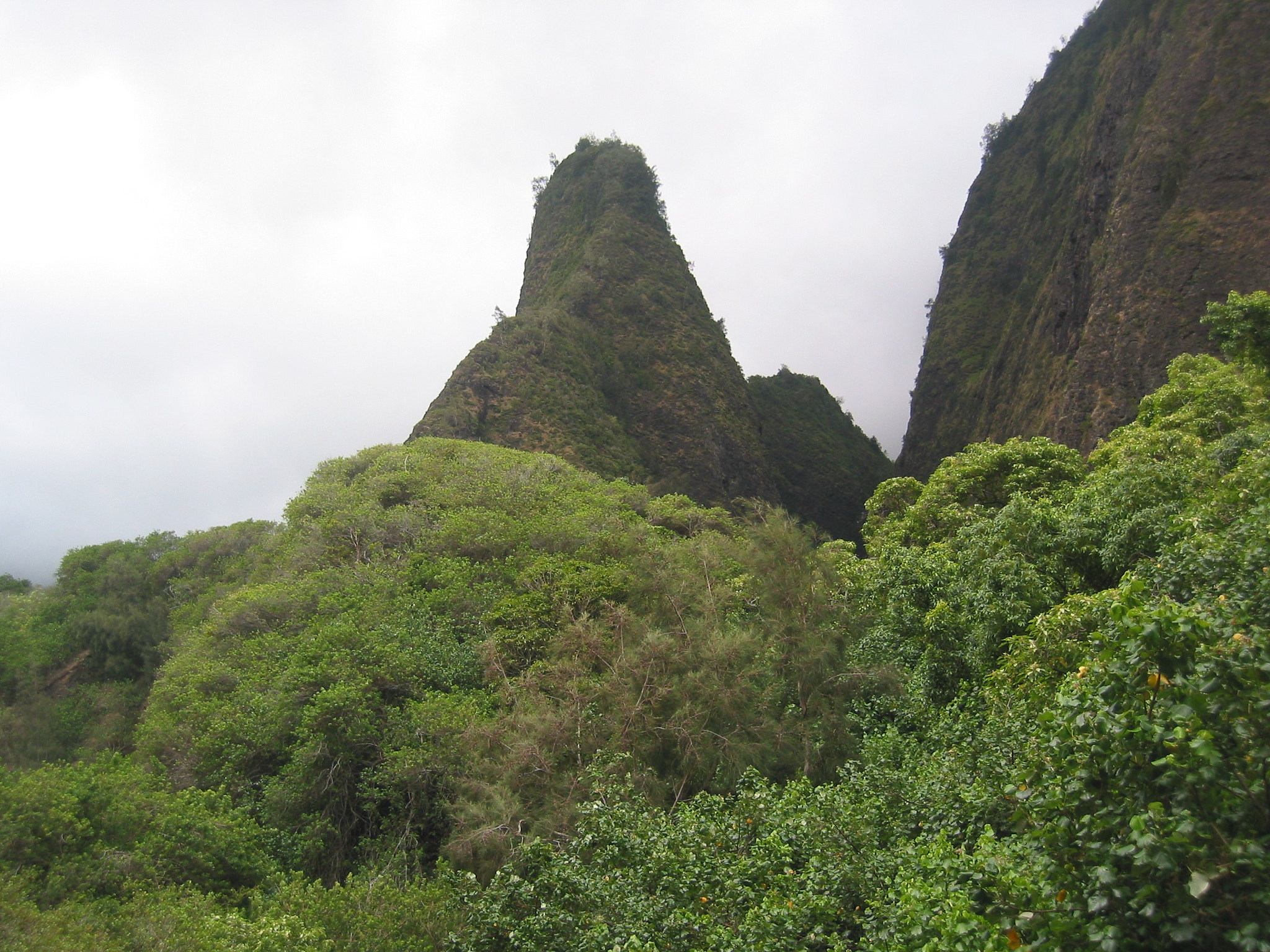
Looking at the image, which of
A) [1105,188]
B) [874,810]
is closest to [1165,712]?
[874,810]

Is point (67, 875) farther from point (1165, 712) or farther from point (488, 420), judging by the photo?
point (488, 420)

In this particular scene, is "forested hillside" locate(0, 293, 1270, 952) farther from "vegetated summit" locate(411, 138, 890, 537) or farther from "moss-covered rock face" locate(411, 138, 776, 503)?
"vegetated summit" locate(411, 138, 890, 537)

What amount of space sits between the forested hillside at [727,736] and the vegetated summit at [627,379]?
934 inches

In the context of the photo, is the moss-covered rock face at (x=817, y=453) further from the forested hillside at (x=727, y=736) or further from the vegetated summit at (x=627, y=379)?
the forested hillside at (x=727, y=736)

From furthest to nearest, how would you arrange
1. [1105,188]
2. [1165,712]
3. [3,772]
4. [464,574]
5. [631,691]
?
1. [1105,188]
2. [464,574]
3. [631,691]
4. [3,772]
5. [1165,712]

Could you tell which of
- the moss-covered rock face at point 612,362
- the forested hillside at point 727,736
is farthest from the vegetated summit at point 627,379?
the forested hillside at point 727,736

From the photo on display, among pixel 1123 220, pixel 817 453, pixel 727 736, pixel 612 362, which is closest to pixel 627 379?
pixel 612 362

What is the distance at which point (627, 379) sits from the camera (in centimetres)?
5884

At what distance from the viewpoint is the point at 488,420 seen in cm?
4669

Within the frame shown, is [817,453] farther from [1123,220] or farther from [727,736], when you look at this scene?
[727,736]

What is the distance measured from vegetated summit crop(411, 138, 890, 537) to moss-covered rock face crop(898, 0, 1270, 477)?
15.9 metres

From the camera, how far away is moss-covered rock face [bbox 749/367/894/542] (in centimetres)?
7081

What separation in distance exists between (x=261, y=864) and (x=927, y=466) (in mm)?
61728

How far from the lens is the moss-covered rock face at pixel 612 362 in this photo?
4788cm
